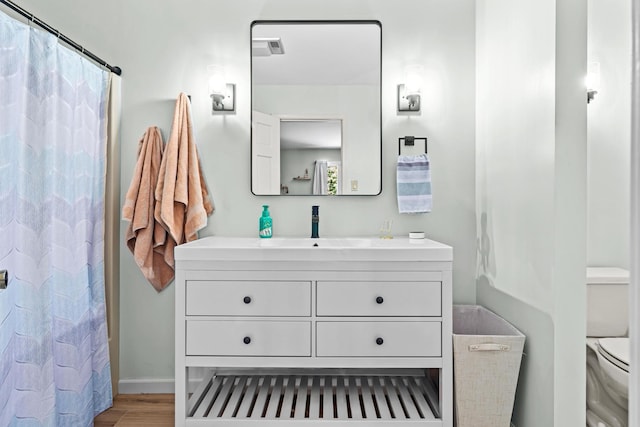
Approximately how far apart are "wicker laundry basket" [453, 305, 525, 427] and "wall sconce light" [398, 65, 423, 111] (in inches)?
48.6

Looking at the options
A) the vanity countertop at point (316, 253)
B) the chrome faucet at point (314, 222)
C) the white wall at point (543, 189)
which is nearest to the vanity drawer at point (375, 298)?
the vanity countertop at point (316, 253)

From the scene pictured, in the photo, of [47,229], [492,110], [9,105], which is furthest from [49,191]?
[492,110]

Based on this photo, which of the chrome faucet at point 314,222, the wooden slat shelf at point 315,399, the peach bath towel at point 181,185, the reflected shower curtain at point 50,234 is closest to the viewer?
the reflected shower curtain at point 50,234

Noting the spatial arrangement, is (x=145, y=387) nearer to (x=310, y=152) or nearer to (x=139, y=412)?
(x=139, y=412)

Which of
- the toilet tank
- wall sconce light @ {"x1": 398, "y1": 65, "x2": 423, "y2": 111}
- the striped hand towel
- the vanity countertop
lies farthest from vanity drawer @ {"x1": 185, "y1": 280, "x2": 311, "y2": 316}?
the toilet tank

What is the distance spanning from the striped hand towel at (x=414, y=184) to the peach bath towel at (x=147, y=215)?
1.27 m

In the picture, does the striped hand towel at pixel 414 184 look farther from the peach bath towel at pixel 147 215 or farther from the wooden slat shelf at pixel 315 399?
the peach bath towel at pixel 147 215

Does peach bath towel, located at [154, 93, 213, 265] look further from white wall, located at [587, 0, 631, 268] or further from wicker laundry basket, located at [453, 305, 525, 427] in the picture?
white wall, located at [587, 0, 631, 268]

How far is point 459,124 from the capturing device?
2389mm

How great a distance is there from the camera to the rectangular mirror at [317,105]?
2357mm

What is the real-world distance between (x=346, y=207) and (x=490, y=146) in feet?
2.65

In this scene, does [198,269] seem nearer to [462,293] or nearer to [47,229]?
[47,229]

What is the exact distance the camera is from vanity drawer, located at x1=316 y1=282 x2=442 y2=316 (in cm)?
183

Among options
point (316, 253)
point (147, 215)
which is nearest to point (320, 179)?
point (316, 253)
